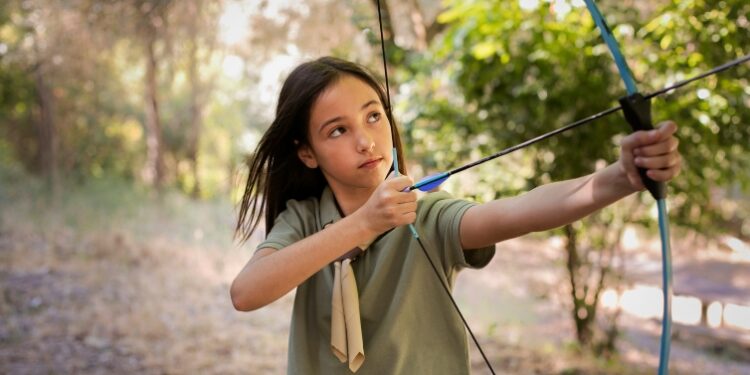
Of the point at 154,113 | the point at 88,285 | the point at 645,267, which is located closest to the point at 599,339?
the point at 88,285

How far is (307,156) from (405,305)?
0.46m

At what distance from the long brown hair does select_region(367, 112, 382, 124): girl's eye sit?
0.04m

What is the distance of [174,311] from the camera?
564cm

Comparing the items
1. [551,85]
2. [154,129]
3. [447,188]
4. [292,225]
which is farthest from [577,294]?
[154,129]

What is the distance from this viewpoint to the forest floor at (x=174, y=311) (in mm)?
4379

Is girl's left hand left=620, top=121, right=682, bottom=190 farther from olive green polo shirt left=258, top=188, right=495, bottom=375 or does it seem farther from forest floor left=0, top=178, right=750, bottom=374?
forest floor left=0, top=178, right=750, bottom=374

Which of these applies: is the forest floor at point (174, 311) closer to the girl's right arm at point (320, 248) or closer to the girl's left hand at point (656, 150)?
the girl's right arm at point (320, 248)

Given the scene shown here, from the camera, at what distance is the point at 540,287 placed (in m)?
6.85

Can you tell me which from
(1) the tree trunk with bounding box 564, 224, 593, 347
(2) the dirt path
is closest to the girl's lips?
(1) the tree trunk with bounding box 564, 224, 593, 347

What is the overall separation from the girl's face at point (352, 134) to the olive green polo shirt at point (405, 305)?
0.44ft

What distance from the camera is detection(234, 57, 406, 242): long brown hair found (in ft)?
5.16

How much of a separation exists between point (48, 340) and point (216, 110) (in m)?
13.9

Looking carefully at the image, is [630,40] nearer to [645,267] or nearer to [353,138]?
[353,138]

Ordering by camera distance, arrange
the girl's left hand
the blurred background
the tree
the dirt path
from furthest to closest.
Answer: the dirt path → the blurred background → the tree → the girl's left hand
